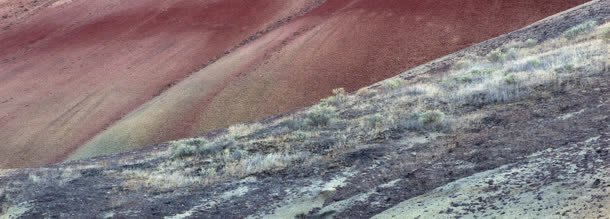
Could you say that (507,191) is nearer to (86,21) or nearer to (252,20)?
(252,20)

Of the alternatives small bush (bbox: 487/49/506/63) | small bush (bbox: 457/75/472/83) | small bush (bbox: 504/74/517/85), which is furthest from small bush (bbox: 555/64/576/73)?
small bush (bbox: 487/49/506/63)

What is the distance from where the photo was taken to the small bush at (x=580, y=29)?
21297 mm

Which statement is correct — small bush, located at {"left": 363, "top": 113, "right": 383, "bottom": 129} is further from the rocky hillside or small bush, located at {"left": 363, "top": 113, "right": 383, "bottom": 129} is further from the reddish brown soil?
the reddish brown soil

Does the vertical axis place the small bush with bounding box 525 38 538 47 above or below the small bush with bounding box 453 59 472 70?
above

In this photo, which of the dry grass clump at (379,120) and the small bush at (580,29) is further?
the small bush at (580,29)

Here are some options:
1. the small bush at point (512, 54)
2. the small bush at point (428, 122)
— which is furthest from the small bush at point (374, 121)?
the small bush at point (512, 54)

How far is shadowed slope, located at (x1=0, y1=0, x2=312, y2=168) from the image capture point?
32169 millimetres

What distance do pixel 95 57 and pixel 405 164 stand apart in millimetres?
31891

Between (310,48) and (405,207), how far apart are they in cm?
2607

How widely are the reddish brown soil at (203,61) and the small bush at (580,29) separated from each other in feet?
35.0

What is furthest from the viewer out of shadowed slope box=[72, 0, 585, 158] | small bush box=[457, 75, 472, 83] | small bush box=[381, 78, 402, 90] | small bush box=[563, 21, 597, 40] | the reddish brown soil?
the reddish brown soil

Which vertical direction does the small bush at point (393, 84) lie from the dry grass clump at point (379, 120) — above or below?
below

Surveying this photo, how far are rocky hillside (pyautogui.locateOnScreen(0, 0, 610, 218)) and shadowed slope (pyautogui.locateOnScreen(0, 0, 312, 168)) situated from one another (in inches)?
526

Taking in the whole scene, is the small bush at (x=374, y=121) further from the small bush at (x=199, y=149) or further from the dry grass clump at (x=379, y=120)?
the small bush at (x=199, y=149)
